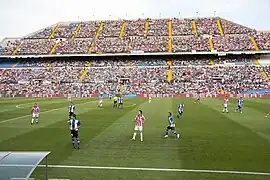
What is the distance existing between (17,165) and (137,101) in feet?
134

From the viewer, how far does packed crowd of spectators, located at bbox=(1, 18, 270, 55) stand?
7269cm

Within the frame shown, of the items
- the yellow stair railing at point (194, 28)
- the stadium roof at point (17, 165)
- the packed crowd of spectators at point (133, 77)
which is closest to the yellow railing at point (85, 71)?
the packed crowd of spectators at point (133, 77)

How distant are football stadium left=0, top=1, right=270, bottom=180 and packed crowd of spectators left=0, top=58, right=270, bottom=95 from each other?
9.5 inches

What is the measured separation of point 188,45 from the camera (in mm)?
72875

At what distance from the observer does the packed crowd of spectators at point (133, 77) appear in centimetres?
6103

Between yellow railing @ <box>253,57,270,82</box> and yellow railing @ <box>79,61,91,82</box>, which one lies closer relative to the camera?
yellow railing @ <box>253,57,270,82</box>

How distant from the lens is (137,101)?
156ft

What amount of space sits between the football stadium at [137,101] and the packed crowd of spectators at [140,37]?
0.28 meters

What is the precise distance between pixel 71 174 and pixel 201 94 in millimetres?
49601

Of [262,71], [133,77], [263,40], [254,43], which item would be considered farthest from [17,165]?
[263,40]

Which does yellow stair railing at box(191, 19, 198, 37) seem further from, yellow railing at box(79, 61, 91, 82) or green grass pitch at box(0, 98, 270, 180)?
green grass pitch at box(0, 98, 270, 180)

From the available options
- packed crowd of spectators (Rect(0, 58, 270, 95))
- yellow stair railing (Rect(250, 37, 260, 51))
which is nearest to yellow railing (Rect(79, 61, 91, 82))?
packed crowd of spectators (Rect(0, 58, 270, 95))

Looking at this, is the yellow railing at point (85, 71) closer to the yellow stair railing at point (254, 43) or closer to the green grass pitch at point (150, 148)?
the yellow stair railing at point (254, 43)

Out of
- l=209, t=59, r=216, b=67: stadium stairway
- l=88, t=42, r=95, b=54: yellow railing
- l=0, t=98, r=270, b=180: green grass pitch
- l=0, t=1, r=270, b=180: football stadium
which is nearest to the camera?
l=0, t=98, r=270, b=180: green grass pitch
